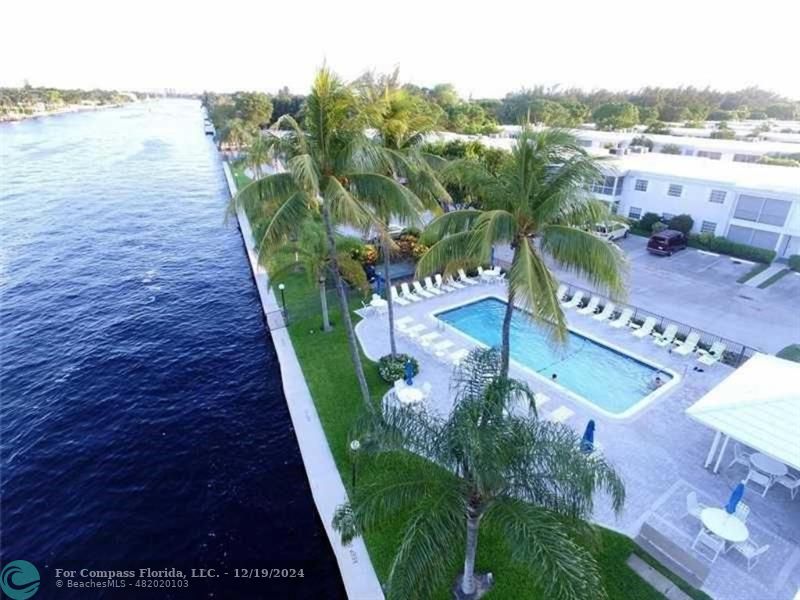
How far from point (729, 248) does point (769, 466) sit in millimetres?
22946

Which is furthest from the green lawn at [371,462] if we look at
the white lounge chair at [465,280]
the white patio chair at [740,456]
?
the white lounge chair at [465,280]

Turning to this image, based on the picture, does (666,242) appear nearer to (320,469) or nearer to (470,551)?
(320,469)

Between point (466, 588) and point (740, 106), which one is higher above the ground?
point (740, 106)

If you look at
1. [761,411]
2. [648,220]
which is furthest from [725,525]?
[648,220]

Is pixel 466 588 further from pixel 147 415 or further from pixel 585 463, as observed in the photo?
pixel 147 415

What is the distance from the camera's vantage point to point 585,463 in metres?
6.84

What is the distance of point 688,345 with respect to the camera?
58.3 feet

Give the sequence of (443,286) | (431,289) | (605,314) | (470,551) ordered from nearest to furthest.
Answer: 1. (470,551)
2. (605,314)
3. (431,289)
4. (443,286)

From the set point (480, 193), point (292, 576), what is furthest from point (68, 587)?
point (480, 193)

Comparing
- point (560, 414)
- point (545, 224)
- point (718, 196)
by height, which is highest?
point (545, 224)

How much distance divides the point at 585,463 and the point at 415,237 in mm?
21473

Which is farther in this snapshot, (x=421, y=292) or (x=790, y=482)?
(x=421, y=292)

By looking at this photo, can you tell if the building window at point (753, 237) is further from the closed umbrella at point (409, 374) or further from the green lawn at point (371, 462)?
the closed umbrella at point (409, 374)

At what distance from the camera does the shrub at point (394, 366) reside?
635 inches
